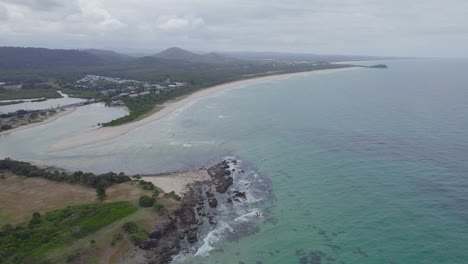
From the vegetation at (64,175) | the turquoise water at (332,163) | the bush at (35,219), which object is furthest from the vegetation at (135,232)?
the vegetation at (64,175)

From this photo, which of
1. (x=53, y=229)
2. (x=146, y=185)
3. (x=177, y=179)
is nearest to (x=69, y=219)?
(x=53, y=229)

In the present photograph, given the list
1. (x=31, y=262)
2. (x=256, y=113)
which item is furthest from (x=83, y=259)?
(x=256, y=113)

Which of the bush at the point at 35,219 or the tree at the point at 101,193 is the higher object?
the tree at the point at 101,193

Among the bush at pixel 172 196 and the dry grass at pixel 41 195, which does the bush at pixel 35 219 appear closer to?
the dry grass at pixel 41 195

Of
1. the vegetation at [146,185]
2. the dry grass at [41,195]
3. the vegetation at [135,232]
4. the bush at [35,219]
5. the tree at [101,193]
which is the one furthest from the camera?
the vegetation at [146,185]

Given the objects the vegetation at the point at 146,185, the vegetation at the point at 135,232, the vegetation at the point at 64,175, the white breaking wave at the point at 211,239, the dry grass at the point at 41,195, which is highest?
the vegetation at the point at 64,175

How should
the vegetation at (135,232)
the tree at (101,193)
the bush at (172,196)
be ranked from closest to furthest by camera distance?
the vegetation at (135,232) → the tree at (101,193) → the bush at (172,196)

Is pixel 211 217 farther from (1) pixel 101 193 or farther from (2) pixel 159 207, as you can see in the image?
(1) pixel 101 193

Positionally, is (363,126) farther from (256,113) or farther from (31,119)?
(31,119)
